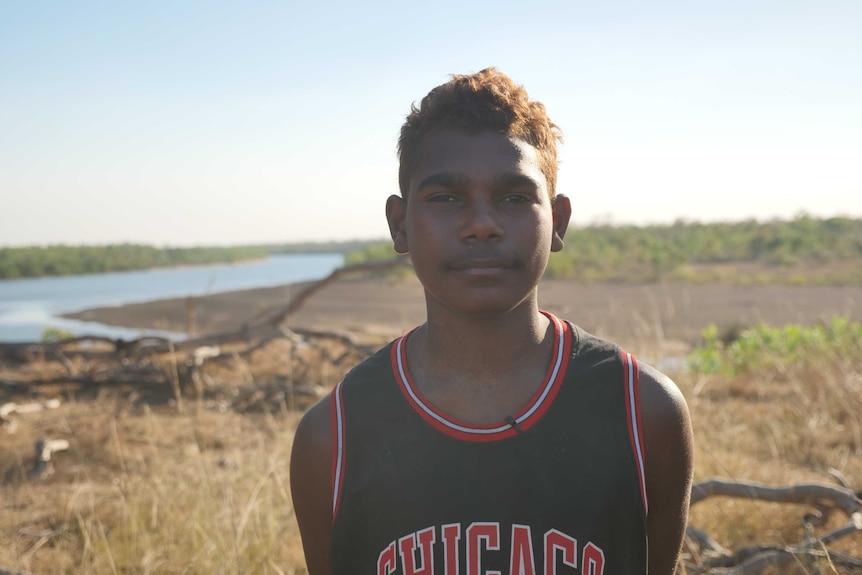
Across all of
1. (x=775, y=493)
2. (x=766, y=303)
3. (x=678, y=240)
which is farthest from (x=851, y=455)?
(x=678, y=240)

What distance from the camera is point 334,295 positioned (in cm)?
2480

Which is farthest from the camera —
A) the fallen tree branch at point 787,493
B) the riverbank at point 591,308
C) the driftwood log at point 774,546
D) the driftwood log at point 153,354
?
the riverbank at point 591,308

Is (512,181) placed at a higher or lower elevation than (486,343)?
higher

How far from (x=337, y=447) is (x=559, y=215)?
77cm

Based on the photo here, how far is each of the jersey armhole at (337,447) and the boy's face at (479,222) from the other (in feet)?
1.11

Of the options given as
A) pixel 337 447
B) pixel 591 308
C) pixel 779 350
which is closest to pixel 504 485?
pixel 337 447

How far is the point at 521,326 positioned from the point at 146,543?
2426mm

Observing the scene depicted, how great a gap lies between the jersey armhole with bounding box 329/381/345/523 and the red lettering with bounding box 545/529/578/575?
46cm

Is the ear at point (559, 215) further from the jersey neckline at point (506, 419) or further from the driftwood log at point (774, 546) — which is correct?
the driftwood log at point (774, 546)

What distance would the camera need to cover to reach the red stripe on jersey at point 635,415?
4.87 feet

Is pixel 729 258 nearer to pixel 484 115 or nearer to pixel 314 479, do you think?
pixel 484 115

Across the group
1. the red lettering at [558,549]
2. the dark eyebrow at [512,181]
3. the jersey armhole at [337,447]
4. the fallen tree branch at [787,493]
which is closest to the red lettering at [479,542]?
the red lettering at [558,549]

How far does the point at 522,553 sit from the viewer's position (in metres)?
1.43

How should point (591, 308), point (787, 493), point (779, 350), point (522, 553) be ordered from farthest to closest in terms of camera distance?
point (591, 308) < point (779, 350) < point (787, 493) < point (522, 553)
